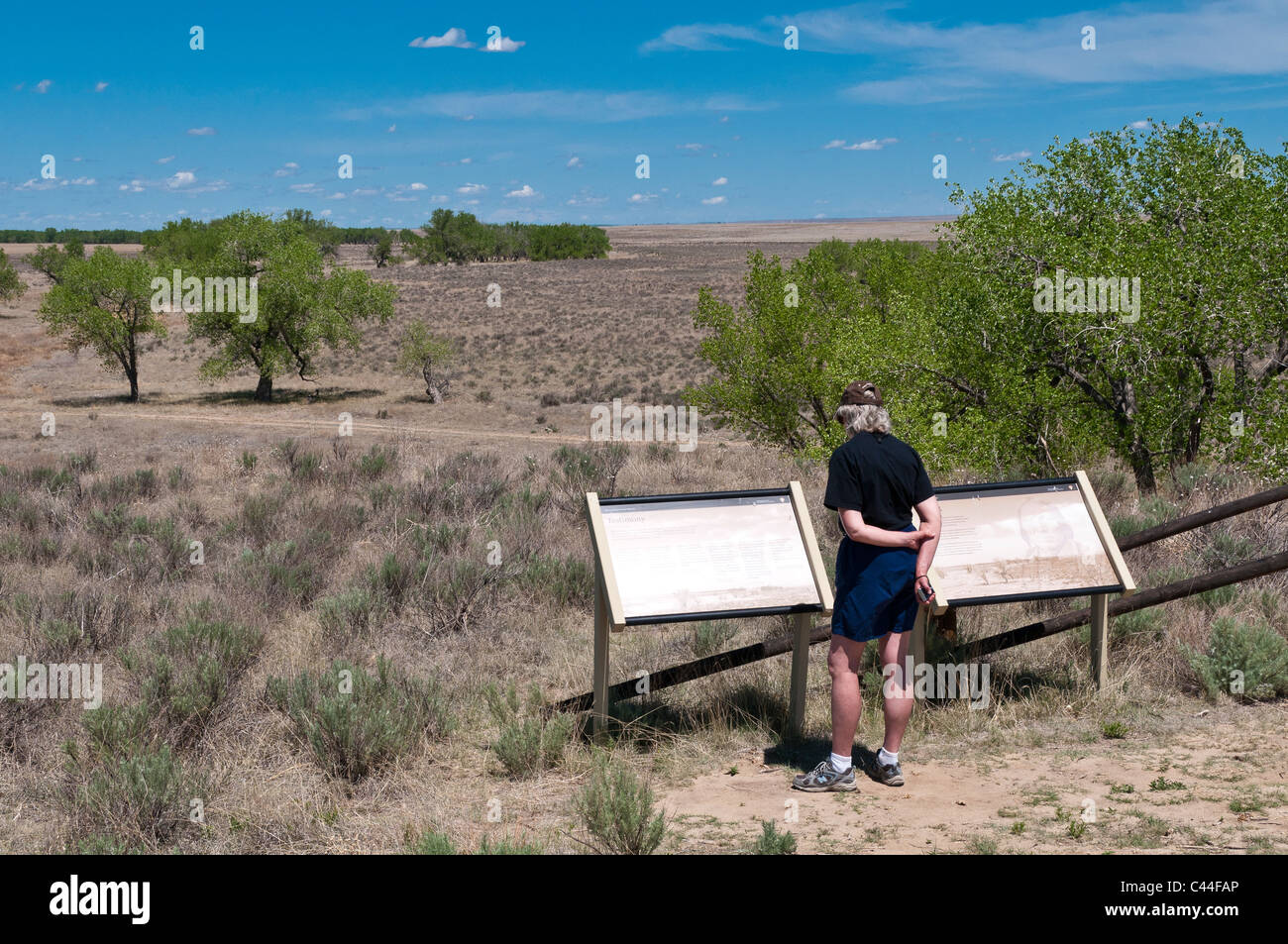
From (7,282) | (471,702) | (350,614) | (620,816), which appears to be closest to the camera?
(620,816)

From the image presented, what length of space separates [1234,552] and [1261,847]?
15.4 feet

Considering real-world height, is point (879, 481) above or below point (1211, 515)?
above

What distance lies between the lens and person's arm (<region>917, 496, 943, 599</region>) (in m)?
5.09

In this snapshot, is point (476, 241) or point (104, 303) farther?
point (476, 241)

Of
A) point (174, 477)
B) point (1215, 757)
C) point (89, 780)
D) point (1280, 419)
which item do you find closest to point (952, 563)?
point (1215, 757)

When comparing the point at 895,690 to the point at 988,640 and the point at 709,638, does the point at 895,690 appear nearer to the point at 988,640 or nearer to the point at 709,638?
the point at 988,640

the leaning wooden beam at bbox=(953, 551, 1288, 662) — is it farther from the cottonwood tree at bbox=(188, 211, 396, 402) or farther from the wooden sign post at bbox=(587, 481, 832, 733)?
the cottonwood tree at bbox=(188, 211, 396, 402)

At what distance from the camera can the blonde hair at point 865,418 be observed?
516 centimetres

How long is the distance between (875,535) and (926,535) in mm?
280

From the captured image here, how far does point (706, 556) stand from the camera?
5.90 meters

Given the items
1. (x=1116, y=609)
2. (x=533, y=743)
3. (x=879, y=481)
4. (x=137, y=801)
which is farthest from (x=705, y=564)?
(x=137, y=801)

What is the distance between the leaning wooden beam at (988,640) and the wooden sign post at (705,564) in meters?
0.27

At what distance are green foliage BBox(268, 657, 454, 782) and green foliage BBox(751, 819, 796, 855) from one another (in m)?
Result: 2.33
